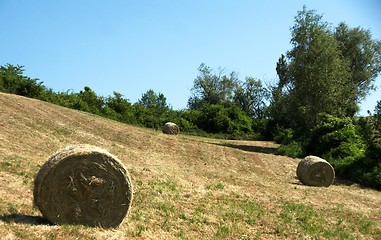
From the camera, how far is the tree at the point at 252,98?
91.8 meters

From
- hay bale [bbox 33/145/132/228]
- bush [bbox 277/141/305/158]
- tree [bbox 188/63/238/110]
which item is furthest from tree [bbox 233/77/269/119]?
hay bale [bbox 33/145/132/228]

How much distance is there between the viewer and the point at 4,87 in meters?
37.8

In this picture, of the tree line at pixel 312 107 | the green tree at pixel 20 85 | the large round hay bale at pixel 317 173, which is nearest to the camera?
the large round hay bale at pixel 317 173

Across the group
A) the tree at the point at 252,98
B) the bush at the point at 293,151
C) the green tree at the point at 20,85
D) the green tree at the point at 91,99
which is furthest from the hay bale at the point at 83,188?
the tree at the point at 252,98

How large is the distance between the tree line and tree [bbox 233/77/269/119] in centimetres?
2993

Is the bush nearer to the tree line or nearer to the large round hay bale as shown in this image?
the tree line

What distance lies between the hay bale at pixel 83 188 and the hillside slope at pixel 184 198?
350 millimetres

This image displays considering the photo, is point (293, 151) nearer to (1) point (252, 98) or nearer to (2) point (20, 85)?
(2) point (20, 85)

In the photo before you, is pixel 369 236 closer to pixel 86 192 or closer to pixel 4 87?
pixel 86 192

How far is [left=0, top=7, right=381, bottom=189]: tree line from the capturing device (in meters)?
28.4

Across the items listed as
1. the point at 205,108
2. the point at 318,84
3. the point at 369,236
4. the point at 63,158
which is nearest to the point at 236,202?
the point at 369,236

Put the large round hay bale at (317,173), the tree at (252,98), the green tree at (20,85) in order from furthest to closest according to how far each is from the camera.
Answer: the tree at (252,98), the green tree at (20,85), the large round hay bale at (317,173)

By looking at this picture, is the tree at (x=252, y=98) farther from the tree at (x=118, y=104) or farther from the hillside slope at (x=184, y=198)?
the hillside slope at (x=184, y=198)

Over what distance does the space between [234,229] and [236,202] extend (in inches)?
112
